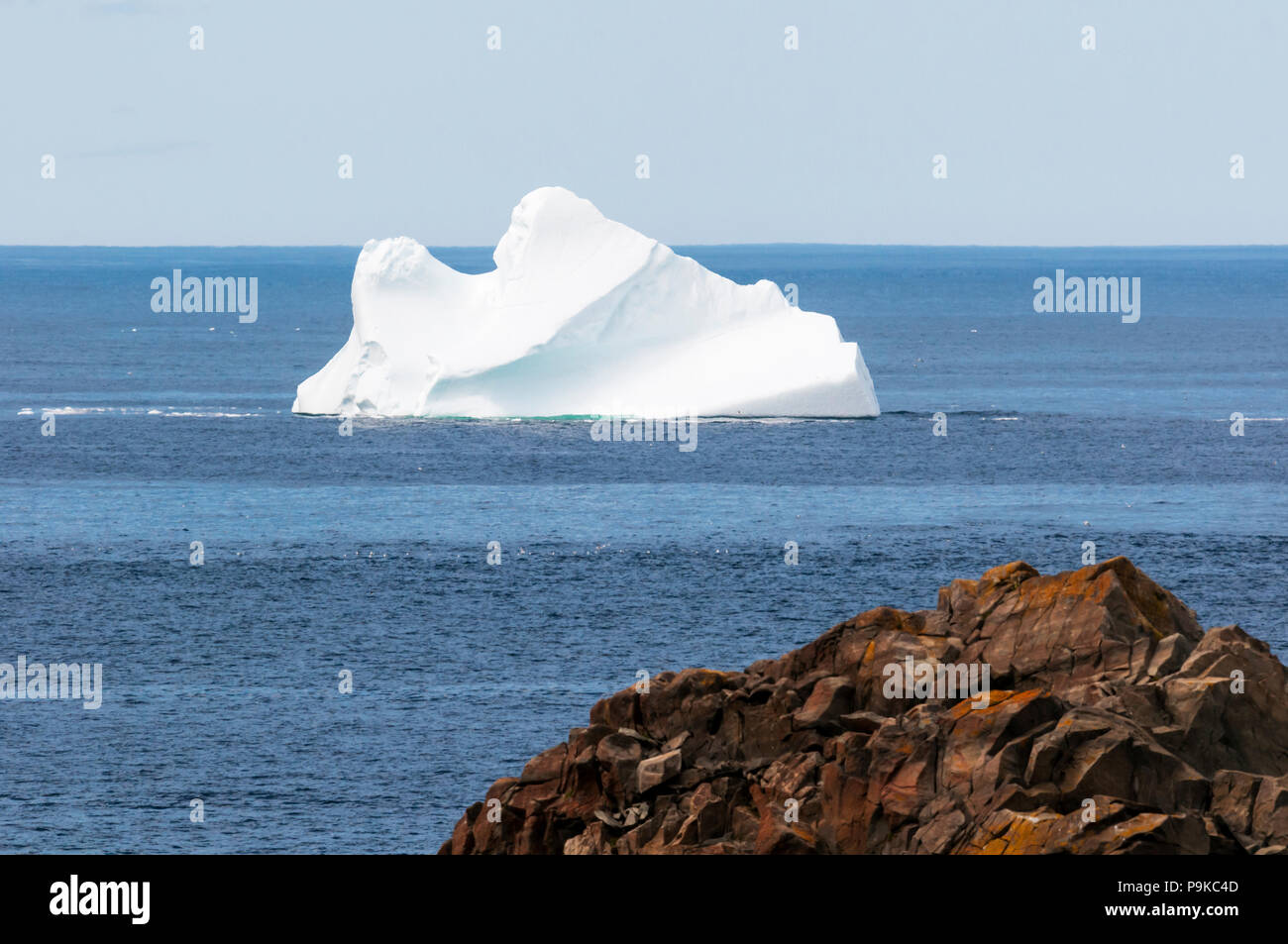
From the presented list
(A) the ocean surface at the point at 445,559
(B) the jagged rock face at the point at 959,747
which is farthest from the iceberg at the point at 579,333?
(B) the jagged rock face at the point at 959,747

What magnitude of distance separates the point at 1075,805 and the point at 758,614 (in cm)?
2190

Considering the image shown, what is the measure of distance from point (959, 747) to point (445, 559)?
28.6 meters

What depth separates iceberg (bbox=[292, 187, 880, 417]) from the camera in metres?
63.3

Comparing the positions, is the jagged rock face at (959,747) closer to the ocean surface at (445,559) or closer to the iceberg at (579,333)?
the ocean surface at (445,559)

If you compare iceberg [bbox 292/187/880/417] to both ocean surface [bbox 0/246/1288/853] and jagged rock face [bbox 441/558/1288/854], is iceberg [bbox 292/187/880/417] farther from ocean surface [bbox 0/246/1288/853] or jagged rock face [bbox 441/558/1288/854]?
jagged rock face [bbox 441/558/1288/854]

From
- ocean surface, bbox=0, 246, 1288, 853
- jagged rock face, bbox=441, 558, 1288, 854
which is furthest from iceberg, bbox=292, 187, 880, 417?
jagged rock face, bbox=441, 558, 1288, 854

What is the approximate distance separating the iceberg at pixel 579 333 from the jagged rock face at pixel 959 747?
39.5 m

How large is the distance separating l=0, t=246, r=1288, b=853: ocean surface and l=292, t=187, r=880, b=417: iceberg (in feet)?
6.89

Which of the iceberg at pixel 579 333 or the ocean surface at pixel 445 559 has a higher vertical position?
the iceberg at pixel 579 333

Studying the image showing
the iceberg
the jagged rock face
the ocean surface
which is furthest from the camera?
the iceberg

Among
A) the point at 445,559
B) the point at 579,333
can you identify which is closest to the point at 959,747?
the point at 445,559

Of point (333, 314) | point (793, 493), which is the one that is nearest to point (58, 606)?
point (793, 493)

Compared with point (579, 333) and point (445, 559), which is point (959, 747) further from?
point (579, 333)

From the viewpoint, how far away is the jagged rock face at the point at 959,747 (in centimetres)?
1795
